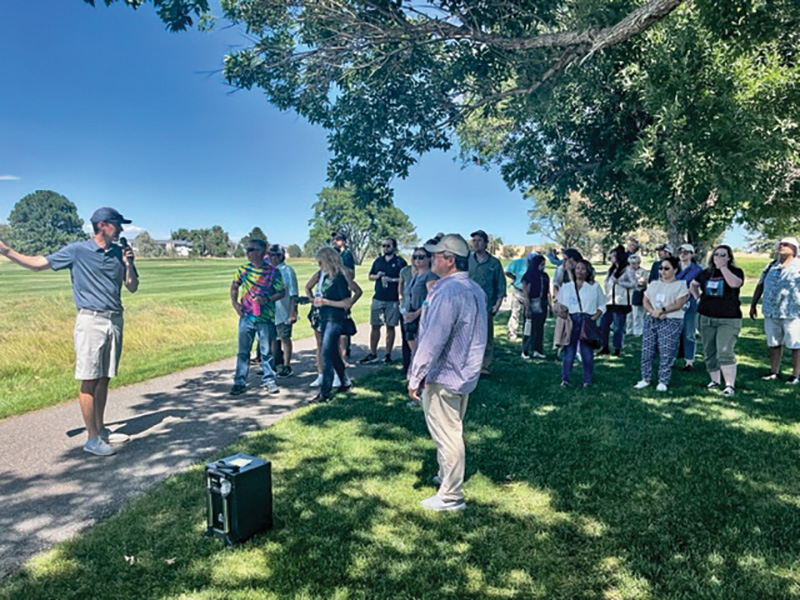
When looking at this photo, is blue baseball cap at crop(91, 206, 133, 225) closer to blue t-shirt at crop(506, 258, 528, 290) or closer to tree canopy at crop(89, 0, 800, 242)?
tree canopy at crop(89, 0, 800, 242)

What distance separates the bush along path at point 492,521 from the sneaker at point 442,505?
0.07 m

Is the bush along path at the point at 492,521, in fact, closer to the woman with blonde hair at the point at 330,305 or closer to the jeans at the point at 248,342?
the woman with blonde hair at the point at 330,305

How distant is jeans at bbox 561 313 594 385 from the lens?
730 cm

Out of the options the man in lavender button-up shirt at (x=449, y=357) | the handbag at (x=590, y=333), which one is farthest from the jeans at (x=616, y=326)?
the man in lavender button-up shirt at (x=449, y=357)

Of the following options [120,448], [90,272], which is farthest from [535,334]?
[90,272]

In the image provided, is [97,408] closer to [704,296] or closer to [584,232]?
[704,296]

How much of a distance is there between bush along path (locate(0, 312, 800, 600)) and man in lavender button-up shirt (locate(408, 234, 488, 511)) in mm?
396

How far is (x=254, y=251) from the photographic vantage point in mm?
7121

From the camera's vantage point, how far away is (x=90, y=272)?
484cm

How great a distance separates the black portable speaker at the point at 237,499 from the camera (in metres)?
3.29

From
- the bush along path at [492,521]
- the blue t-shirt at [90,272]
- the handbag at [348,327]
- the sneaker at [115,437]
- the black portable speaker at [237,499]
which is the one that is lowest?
the bush along path at [492,521]

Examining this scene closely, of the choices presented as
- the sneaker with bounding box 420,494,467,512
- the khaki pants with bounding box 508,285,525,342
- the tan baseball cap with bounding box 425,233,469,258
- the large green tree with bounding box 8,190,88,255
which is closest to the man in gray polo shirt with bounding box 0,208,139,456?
the sneaker with bounding box 420,494,467,512

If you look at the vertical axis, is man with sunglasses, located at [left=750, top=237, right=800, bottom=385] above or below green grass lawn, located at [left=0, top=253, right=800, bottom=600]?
above

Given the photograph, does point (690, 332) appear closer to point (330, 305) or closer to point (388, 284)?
point (388, 284)
